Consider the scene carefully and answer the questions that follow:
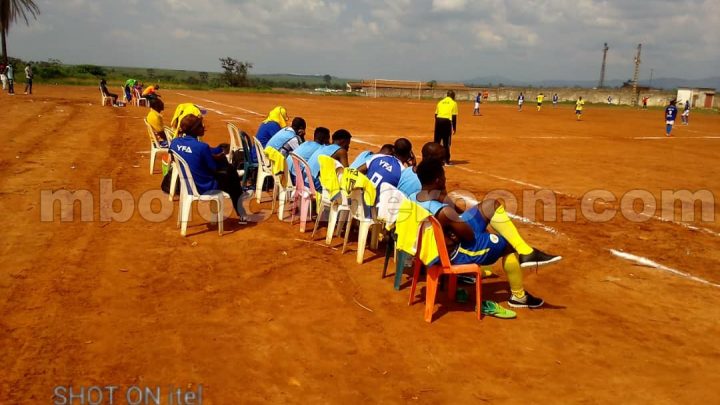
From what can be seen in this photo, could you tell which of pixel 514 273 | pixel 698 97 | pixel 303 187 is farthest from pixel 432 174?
pixel 698 97

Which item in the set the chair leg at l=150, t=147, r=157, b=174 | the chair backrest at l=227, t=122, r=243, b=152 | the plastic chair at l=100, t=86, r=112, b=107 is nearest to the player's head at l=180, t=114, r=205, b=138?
the chair backrest at l=227, t=122, r=243, b=152

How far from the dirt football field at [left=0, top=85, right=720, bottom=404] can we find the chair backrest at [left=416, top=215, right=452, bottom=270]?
0.61 meters

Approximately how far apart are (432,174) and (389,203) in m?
1.11

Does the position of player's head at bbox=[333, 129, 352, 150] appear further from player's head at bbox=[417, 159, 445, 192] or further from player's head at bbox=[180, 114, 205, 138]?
player's head at bbox=[417, 159, 445, 192]

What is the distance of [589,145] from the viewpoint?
18859 mm

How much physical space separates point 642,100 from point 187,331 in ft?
207

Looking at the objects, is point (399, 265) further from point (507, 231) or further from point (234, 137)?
point (234, 137)

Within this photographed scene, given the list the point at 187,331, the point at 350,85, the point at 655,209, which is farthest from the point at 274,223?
the point at 350,85

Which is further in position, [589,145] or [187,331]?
[589,145]

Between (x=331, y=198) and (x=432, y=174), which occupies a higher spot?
(x=432, y=174)

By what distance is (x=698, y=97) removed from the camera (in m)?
52.8

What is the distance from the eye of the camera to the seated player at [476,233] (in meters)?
4.68

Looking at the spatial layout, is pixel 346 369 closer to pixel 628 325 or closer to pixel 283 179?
pixel 628 325

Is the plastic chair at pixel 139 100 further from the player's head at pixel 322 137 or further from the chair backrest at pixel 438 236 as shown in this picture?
the chair backrest at pixel 438 236
